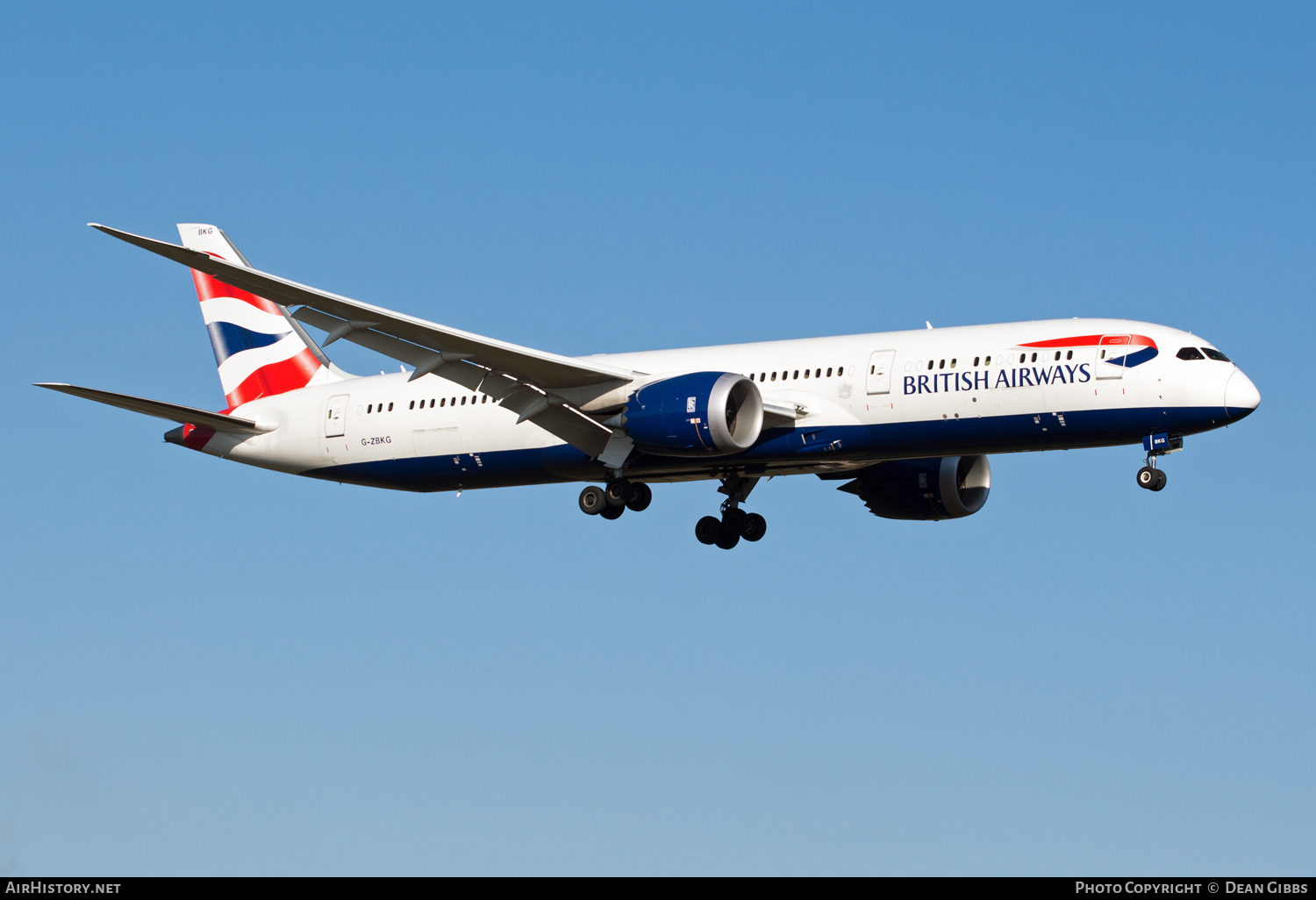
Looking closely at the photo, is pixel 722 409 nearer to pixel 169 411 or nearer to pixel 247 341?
pixel 169 411

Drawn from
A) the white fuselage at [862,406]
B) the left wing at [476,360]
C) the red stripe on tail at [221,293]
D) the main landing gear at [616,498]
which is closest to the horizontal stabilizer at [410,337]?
the left wing at [476,360]

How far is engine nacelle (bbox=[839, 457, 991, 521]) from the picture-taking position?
41.8m

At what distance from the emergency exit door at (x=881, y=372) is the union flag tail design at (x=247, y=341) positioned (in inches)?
615

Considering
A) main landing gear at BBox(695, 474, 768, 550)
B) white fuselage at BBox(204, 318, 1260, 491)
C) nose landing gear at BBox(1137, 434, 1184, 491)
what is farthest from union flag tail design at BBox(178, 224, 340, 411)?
nose landing gear at BBox(1137, 434, 1184, 491)

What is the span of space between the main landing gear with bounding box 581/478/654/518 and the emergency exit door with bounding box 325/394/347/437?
6922 millimetres

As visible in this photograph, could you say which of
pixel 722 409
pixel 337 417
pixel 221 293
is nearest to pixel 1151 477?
pixel 722 409

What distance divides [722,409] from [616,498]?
15.5ft

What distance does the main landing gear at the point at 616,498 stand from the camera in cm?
3834

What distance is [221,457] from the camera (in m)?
43.1

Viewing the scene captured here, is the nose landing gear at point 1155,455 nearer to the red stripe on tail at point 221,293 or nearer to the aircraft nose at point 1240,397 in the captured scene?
the aircraft nose at point 1240,397

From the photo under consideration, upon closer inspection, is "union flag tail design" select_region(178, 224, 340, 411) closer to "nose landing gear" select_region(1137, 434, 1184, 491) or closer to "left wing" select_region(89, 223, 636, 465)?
"left wing" select_region(89, 223, 636, 465)
